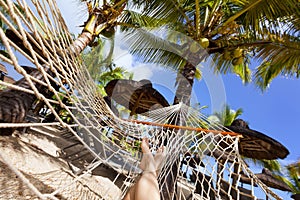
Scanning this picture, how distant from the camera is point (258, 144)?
3.55 meters

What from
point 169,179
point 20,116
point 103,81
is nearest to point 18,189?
point 20,116

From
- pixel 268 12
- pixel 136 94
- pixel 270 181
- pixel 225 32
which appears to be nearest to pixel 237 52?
pixel 225 32

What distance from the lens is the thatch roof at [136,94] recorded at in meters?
3.68

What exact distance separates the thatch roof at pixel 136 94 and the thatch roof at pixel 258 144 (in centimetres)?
118

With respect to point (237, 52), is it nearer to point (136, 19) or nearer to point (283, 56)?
point (283, 56)

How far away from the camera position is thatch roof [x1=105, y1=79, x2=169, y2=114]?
3682mm

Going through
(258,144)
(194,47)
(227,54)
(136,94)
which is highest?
(227,54)

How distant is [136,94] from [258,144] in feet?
6.48

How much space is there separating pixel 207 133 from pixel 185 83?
119cm

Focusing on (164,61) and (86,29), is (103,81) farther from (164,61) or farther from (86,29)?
(86,29)

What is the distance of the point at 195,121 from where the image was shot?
2.78 m

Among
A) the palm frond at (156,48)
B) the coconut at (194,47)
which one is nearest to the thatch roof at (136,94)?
the palm frond at (156,48)

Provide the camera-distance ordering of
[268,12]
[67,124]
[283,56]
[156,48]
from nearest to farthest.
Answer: [67,124]
[268,12]
[283,56]
[156,48]

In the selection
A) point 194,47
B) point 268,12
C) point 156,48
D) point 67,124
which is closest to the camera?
point 67,124
